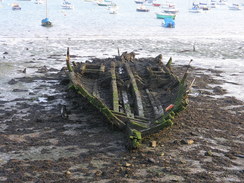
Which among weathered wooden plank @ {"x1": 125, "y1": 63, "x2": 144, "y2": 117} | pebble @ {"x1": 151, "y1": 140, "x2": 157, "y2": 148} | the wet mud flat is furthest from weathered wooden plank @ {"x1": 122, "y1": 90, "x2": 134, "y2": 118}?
pebble @ {"x1": 151, "y1": 140, "x2": 157, "y2": 148}

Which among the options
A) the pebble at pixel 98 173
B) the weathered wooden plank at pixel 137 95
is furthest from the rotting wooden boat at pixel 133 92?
the pebble at pixel 98 173

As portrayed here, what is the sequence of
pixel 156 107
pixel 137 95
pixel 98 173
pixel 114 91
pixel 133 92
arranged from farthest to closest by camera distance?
pixel 133 92
pixel 114 91
pixel 137 95
pixel 156 107
pixel 98 173

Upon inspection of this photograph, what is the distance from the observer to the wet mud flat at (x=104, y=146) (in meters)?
8.22

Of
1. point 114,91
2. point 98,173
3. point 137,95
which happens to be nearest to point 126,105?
point 137,95

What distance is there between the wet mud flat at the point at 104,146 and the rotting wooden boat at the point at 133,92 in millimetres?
577

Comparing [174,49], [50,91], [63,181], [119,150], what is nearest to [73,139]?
[119,150]

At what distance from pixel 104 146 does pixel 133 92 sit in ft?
10.8

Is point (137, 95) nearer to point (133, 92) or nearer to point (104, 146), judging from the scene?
point (133, 92)

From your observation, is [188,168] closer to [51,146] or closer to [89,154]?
[89,154]

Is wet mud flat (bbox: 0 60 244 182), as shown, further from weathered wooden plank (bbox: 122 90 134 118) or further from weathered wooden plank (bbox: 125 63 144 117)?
weathered wooden plank (bbox: 125 63 144 117)

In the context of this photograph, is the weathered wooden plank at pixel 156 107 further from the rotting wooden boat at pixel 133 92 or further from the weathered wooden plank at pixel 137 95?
the weathered wooden plank at pixel 137 95

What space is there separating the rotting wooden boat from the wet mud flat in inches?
22.7

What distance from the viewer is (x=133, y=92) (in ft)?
41.1

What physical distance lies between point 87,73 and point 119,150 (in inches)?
271
